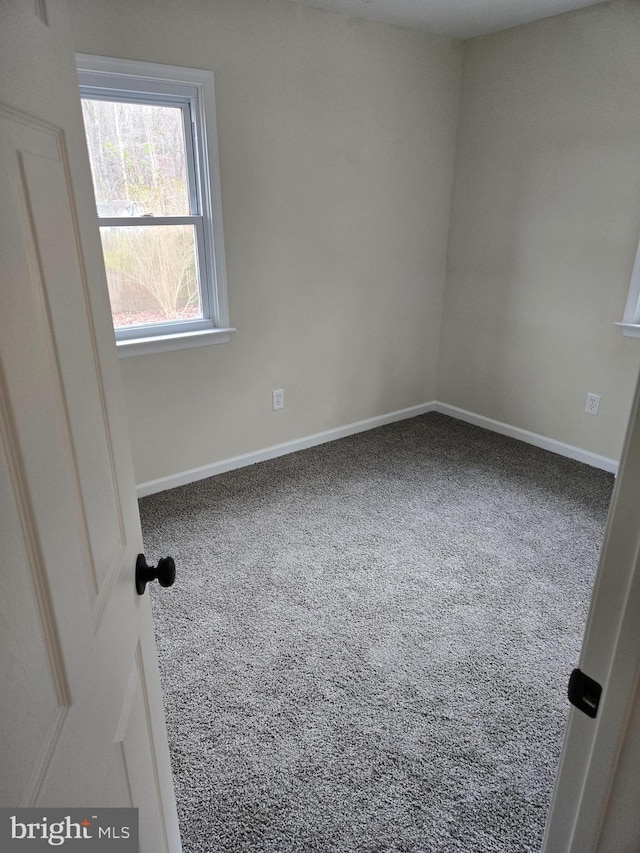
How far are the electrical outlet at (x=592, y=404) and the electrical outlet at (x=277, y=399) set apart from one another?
188 cm

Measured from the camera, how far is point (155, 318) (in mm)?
2945

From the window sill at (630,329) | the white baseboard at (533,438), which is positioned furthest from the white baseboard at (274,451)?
the window sill at (630,329)

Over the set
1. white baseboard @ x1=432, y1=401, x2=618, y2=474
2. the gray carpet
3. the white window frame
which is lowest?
→ the gray carpet

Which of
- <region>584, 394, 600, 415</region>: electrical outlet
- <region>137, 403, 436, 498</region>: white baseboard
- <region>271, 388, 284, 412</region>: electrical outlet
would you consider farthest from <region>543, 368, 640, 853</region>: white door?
<region>584, 394, 600, 415</region>: electrical outlet

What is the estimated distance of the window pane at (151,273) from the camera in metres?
2.72

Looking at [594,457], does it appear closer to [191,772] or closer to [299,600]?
[299,600]

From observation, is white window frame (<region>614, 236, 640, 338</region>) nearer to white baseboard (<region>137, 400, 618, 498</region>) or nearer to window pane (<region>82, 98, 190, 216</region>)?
white baseboard (<region>137, 400, 618, 498</region>)

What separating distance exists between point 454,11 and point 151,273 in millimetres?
2134

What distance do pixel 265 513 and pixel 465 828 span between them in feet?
5.67

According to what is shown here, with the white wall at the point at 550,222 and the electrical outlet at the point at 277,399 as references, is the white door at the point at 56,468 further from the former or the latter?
the white wall at the point at 550,222

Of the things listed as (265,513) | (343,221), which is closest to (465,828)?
(265,513)

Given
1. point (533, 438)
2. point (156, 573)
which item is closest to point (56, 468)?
point (156, 573)

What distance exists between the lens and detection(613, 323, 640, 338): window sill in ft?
10.2

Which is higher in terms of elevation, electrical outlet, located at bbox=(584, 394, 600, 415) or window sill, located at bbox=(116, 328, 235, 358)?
window sill, located at bbox=(116, 328, 235, 358)
